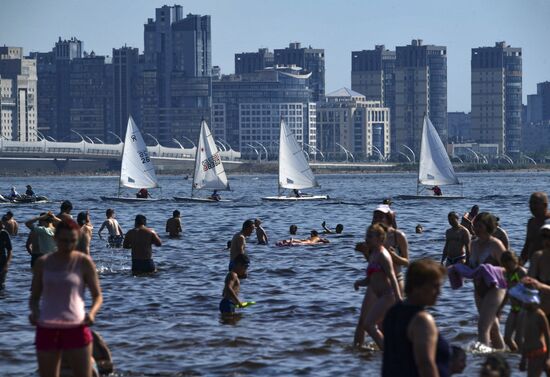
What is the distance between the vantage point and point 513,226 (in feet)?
190

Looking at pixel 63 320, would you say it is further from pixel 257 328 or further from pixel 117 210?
pixel 117 210

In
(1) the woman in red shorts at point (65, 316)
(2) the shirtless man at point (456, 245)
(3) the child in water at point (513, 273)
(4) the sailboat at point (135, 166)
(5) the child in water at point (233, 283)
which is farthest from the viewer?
(4) the sailboat at point (135, 166)

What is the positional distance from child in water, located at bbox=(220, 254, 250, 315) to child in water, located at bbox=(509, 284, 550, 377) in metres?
8.64

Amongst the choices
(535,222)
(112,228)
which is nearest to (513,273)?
(535,222)

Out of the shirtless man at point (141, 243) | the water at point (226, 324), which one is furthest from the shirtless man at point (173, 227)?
the shirtless man at point (141, 243)

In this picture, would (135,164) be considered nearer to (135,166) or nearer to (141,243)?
(135,166)

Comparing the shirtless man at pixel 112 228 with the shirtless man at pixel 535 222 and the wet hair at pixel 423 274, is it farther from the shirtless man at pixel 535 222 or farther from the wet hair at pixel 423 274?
the wet hair at pixel 423 274

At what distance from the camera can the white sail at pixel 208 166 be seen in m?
87.6

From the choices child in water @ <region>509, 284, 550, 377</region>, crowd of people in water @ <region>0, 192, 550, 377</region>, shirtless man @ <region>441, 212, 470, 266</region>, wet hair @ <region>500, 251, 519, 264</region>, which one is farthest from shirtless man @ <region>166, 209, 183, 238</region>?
child in water @ <region>509, 284, 550, 377</region>

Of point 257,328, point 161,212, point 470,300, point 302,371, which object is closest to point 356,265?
point 470,300

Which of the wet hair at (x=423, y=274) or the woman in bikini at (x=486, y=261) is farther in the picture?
the woman in bikini at (x=486, y=261)

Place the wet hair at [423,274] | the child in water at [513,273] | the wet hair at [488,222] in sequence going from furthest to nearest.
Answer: the wet hair at [488,222] → the child in water at [513,273] → the wet hair at [423,274]

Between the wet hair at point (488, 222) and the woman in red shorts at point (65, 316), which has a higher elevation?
the wet hair at point (488, 222)

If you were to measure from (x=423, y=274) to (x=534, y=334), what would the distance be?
3890mm
